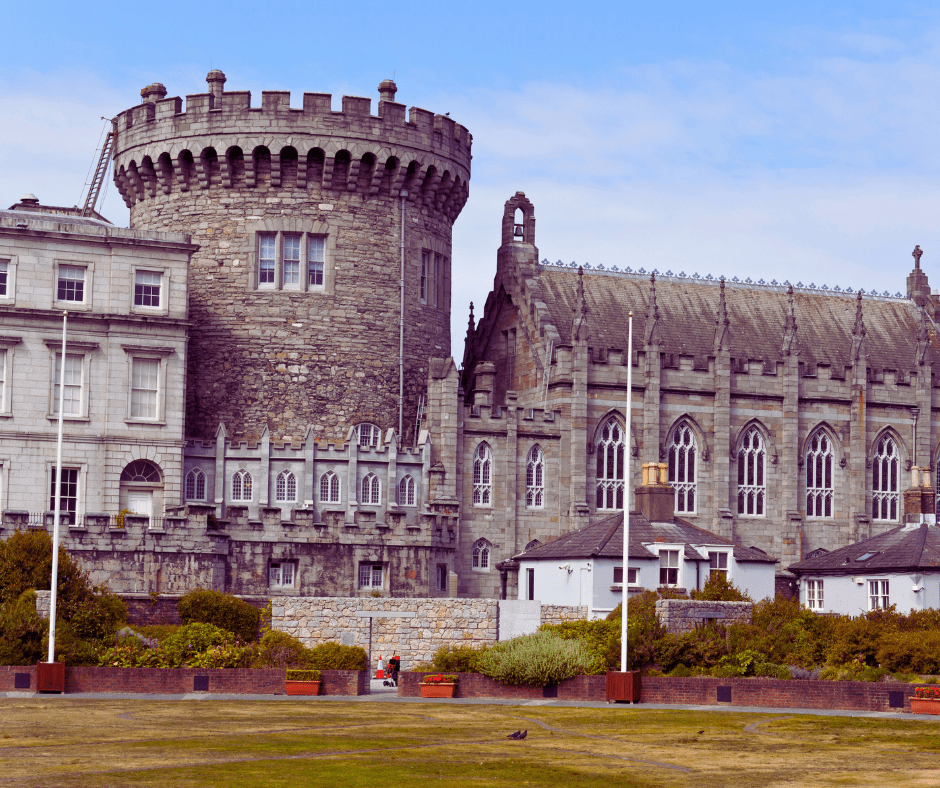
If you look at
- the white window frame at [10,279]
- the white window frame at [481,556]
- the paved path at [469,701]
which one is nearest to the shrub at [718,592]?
the paved path at [469,701]

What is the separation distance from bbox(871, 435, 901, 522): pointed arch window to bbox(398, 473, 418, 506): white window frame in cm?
2064

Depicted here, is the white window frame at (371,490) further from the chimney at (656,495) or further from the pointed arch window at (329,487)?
the chimney at (656,495)

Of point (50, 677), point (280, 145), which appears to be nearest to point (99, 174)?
point (280, 145)

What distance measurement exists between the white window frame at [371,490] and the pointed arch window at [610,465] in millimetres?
9558

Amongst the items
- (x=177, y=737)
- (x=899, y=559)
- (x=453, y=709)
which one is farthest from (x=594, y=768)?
(x=899, y=559)

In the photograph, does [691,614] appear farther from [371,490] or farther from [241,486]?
[241,486]

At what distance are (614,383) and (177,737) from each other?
38.9 m

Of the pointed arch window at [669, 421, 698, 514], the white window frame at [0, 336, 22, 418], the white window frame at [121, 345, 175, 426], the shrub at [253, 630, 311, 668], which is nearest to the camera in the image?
the shrub at [253, 630, 311, 668]

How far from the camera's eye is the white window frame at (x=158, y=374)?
56938 millimetres

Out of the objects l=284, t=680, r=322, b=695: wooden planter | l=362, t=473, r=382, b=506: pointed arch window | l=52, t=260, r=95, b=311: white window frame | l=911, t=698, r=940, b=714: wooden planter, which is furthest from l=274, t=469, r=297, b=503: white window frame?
l=911, t=698, r=940, b=714: wooden planter

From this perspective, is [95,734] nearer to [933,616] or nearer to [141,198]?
[933,616]

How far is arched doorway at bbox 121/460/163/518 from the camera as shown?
5678 cm

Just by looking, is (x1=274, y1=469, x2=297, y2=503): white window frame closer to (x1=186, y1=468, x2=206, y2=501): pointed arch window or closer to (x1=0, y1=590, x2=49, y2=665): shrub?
(x1=186, y1=468, x2=206, y2=501): pointed arch window

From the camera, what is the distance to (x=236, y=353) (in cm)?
6297
